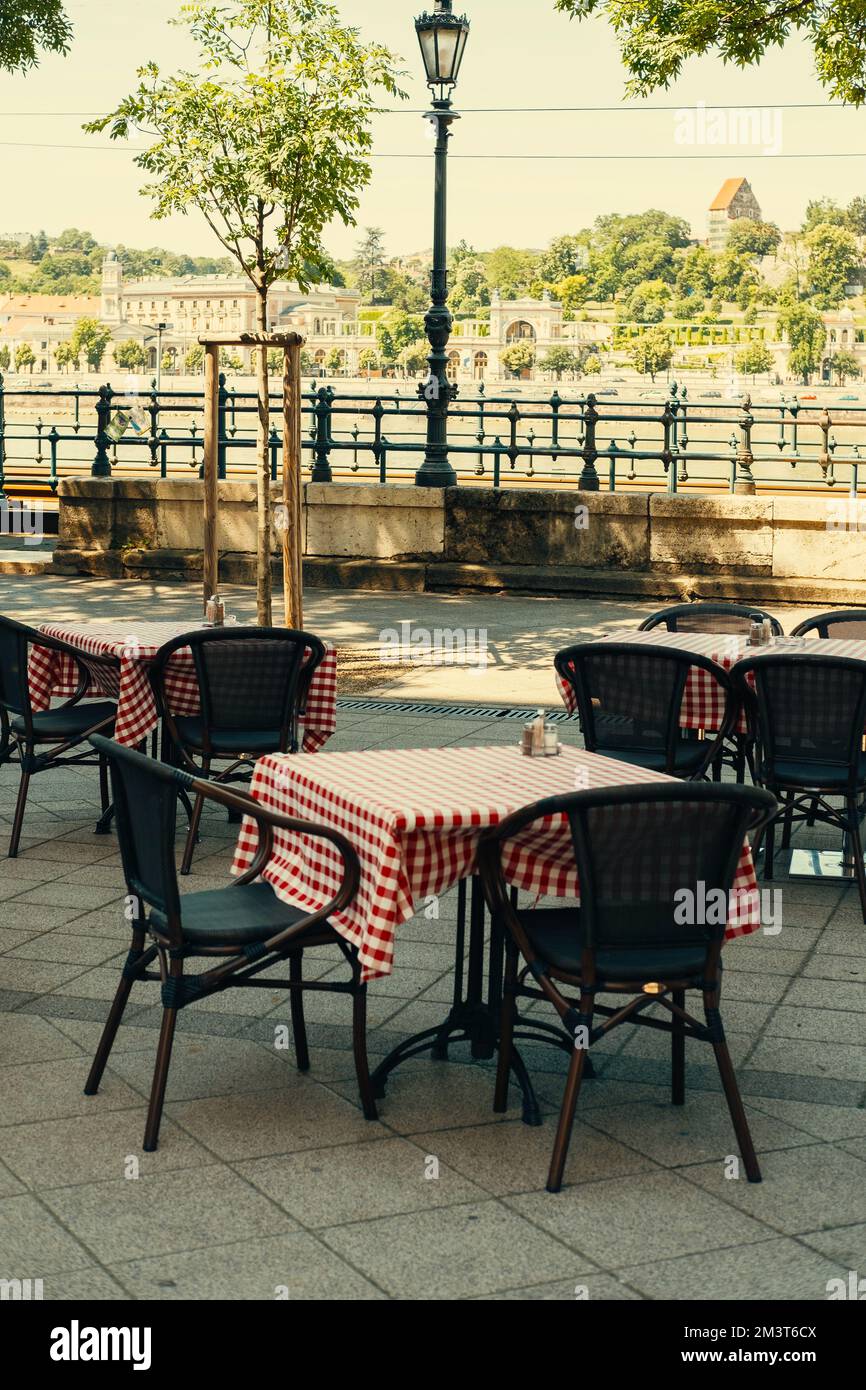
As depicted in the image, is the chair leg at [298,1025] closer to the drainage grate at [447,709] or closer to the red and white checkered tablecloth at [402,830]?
the red and white checkered tablecloth at [402,830]

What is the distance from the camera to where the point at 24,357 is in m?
127

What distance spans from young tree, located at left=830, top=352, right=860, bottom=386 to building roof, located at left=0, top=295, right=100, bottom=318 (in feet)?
199

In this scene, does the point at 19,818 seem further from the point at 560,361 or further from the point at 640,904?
the point at 560,361

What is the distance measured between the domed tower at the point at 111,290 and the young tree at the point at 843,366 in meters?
51.4

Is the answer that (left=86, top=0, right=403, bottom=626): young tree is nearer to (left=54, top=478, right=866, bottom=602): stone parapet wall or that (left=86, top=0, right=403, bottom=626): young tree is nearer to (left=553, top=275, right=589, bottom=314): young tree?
(left=54, top=478, right=866, bottom=602): stone parapet wall

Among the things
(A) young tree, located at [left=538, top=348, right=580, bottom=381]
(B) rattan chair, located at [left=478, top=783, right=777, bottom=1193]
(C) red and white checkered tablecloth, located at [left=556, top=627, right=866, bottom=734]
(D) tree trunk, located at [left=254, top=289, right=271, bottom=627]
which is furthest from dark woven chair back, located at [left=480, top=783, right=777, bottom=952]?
(A) young tree, located at [left=538, top=348, right=580, bottom=381]

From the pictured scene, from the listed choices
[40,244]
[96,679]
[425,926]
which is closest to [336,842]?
[425,926]

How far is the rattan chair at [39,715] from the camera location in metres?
6.94

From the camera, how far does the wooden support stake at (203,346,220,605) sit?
9328 mm

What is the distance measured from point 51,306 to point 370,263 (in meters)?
43.7

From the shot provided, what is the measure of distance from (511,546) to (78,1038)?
10819 millimetres

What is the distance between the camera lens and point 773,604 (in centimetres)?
1427

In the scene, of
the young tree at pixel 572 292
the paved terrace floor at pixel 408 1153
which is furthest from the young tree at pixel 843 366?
the paved terrace floor at pixel 408 1153
